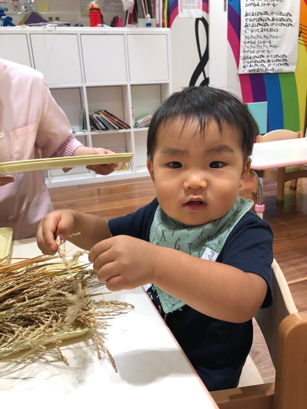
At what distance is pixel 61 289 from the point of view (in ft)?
1.66

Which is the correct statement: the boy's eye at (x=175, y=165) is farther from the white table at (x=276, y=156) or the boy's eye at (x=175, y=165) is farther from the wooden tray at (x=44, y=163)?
the white table at (x=276, y=156)

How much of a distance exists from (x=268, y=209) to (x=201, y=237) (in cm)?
234

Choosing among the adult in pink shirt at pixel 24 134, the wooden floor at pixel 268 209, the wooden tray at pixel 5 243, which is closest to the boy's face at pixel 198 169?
the wooden tray at pixel 5 243

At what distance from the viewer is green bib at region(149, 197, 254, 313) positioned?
642 millimetres

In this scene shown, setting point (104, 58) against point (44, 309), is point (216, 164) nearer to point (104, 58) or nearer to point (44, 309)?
point (44, 309)

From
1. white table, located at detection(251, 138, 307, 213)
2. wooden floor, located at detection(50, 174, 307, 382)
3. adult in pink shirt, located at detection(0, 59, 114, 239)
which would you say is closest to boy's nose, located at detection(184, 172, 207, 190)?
adult in pink shirt, located at detection(0, 59, 114, 239)

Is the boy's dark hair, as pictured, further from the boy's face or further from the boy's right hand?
the boy's right hand

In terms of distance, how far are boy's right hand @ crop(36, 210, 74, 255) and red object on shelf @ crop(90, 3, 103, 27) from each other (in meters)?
3.32

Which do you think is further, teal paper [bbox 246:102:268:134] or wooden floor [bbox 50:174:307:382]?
teal paper [bbox 246:102:268:134]

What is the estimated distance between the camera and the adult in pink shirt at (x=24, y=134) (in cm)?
112

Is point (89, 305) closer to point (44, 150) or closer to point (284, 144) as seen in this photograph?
point (44, 150)

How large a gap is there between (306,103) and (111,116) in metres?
2.72

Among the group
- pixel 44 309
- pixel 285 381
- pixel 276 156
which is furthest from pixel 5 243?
pixel 276 156

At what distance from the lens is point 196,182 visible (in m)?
0.57
